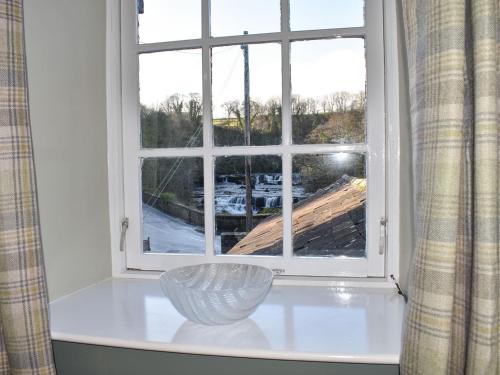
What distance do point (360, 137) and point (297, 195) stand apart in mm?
283

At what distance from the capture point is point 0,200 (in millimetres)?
810

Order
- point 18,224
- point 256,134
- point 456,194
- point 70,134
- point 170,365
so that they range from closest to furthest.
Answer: point 456,194 < point 18,224 < point 170,365 < point 70,134 < point 256,134

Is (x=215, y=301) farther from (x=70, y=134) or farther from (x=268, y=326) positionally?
(x=70, y=134)

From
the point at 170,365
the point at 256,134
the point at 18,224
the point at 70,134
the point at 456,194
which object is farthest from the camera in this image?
the point at 256,134

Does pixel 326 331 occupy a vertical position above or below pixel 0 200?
below

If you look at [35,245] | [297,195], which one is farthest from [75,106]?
[297,195]

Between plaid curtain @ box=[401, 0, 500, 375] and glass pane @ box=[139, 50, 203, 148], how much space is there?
86 centimetres

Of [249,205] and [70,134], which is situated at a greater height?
[70,134]

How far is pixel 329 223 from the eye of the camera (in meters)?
1.30

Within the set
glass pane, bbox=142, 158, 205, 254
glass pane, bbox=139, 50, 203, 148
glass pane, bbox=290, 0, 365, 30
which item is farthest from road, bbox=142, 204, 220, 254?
glass pane, bbox=290, 0, 365, 30

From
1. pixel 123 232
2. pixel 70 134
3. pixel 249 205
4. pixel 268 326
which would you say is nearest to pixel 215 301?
pixel 268 326

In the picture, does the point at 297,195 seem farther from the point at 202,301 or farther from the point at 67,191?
the point at 67,191

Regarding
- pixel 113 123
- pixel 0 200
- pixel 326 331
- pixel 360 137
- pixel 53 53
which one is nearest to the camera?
pixel 0 200

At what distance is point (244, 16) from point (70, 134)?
2.32 feet
